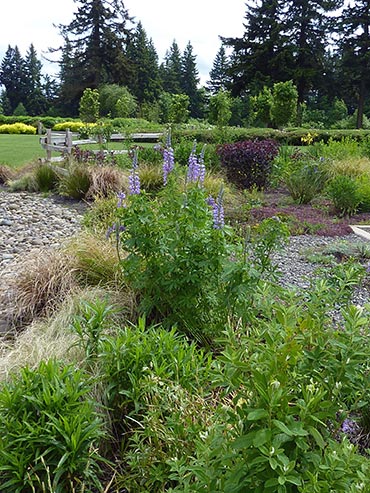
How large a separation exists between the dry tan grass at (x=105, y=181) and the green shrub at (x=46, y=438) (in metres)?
5.39

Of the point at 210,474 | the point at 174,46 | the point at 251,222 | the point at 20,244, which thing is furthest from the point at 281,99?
the point at 174,46

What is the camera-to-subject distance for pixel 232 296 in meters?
2.15

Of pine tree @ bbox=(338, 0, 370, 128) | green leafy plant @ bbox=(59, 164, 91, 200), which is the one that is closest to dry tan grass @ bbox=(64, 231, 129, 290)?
green leafy plant @ bbox=(59, 164, 91, 200)

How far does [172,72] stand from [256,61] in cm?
1378

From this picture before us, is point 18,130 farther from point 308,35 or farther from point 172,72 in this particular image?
point 172,72

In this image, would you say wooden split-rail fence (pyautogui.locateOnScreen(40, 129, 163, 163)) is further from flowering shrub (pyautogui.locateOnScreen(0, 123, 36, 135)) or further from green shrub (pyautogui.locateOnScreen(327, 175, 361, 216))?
flowering shrub (pyautogui.locateOnScreen(0, 123, 36, 135))

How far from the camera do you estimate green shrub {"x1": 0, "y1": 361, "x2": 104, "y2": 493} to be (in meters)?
1.49

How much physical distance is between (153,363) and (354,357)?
761mm

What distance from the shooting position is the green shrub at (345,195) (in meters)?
6.32

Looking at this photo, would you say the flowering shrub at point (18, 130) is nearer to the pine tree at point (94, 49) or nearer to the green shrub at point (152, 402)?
the pine tree at point (94, 49)

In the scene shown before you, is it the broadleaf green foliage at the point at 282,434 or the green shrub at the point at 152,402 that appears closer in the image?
the broadleaf green foliage at the point at 282,434

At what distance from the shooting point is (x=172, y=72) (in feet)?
146

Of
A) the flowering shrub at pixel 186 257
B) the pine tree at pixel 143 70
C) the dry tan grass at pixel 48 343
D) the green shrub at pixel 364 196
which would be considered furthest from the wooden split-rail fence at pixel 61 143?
the pine tree at pixel 143 70

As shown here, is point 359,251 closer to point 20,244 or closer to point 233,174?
point 20,244
